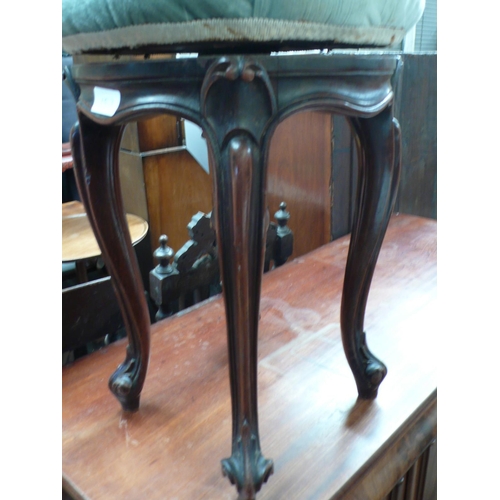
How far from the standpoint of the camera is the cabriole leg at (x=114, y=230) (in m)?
0.51

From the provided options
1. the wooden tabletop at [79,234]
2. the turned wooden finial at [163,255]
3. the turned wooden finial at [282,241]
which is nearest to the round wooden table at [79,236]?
the wooden tabletop at [79,234]

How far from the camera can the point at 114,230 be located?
544 mm

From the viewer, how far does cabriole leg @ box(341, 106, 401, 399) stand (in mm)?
513

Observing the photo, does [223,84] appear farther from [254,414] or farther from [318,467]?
[318,467]

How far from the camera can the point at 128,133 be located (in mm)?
1653

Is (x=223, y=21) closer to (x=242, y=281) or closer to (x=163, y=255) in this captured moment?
(x=242, y=281)

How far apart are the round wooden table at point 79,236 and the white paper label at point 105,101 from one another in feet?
2.37

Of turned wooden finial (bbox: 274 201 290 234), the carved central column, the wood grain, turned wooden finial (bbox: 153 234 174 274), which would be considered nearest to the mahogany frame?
the carved central column

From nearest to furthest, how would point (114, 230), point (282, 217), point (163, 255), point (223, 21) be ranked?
point (223, 21)
point (114, 230)
point (163, 255)
point (282, 217)

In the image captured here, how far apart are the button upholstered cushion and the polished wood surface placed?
428 mm

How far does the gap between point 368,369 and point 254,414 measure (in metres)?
0.21

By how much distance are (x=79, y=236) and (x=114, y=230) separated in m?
0.84

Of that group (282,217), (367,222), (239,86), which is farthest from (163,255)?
(239,86)
